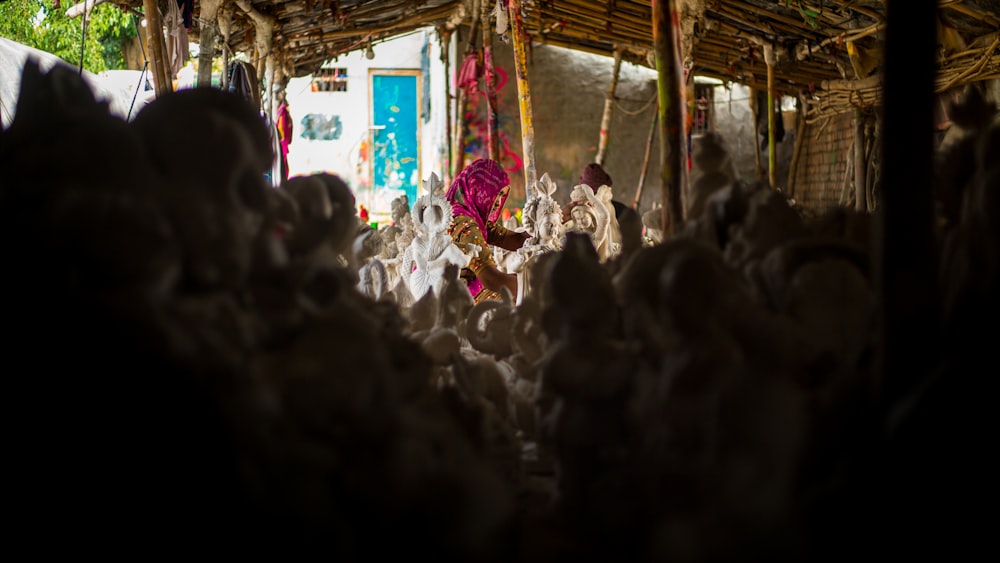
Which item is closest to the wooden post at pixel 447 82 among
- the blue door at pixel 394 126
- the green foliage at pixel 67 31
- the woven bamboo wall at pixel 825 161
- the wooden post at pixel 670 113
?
the blue door at pixel 394 126

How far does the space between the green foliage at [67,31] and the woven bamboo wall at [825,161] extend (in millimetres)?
7437

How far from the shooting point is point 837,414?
1.02 meters

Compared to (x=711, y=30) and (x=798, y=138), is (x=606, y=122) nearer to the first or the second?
(x=798, y=138)

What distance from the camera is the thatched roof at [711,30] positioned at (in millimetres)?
5086

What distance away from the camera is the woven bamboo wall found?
814cm

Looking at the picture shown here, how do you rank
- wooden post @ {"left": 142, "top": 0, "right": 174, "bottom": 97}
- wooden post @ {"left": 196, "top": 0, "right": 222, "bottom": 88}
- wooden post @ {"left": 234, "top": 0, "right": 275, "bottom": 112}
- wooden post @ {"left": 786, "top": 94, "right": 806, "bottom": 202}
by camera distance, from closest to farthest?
wooden post @ {"left": 142, "top": 0, "right": 174, "bottom": 97}, wooden post @ {"left": 196, "top": 0, "right": 222, "bottom": 88}, wooden post @ {"left": 234, "top": 0, "right": 275, "bottom": 112}, wooden post @ {"left": 786, "top": 94, "right": 806, "bottom": 202}

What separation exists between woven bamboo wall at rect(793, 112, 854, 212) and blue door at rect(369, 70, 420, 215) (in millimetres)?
5993

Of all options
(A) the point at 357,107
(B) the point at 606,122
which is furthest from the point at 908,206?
(A) the point at 357,107

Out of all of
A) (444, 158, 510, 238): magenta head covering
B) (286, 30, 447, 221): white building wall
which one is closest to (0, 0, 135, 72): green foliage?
(286, 30, 447, 221): white building wall

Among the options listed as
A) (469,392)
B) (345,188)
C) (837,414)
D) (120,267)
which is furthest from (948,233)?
(120,267)

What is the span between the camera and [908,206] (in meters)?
0.98

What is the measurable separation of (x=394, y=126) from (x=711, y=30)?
22.2 ft

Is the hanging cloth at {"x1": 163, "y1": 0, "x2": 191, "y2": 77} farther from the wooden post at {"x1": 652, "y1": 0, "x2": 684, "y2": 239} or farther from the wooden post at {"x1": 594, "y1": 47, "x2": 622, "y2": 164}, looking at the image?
the wooden post at {"x1": 594, "y1": 47, "x2": 622, "y2": 164}

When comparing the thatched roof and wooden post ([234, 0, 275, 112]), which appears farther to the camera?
wooden post ([234, 0, 275, 112])
